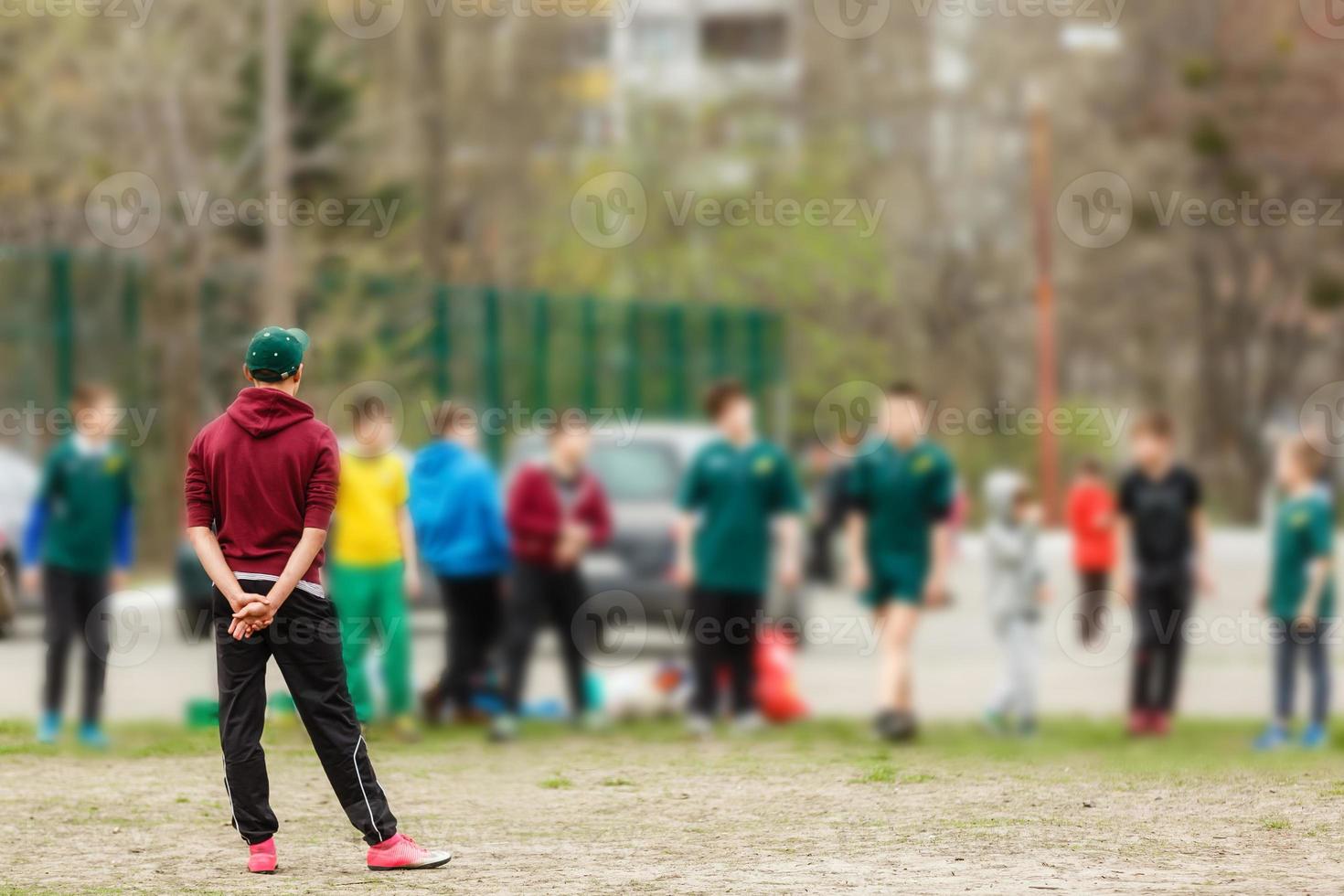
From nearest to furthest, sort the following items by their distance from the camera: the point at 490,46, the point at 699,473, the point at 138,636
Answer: the point at 699,473
the point at 138,636
the point at 490,46

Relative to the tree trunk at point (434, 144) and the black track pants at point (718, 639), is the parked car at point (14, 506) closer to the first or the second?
the black track pants at point (718, 639)

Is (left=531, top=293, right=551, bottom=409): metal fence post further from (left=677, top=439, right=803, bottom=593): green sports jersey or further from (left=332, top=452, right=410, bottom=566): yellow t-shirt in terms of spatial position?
(left=332, top=452, right=410, bottom=566): yellow t-shirt

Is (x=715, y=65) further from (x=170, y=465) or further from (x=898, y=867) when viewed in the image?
(x=898, y=867)

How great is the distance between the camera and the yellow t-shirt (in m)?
10.8

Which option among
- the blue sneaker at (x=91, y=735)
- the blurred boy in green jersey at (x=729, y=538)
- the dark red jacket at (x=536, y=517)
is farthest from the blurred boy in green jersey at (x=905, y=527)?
the blue sneaker at (x=91, y=735)

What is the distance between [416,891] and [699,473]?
5.22 metres

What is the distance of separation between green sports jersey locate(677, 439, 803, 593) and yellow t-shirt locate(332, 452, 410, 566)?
1487 mm

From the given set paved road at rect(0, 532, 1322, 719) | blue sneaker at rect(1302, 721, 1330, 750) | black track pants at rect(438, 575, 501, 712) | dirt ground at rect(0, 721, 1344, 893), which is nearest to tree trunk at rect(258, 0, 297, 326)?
paved road at rect(0, 532, 1322, 719)

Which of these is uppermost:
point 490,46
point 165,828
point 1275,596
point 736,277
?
point 490,46

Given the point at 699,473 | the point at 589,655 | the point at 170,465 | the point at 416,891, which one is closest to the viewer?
the point at 416,891

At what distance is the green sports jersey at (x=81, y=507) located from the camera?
1059 cm

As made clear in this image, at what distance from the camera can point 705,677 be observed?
1139 cm

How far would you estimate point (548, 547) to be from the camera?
1148cm

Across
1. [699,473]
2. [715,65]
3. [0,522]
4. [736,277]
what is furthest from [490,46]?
[699,473]
